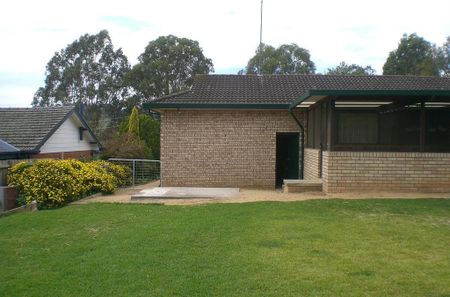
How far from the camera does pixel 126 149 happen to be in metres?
23.4

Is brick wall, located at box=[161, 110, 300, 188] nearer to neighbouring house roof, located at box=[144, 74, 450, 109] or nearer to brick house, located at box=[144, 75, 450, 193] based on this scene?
brick house, located at box=[144, 75, 450, 193]

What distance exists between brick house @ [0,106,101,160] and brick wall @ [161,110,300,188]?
5.68m

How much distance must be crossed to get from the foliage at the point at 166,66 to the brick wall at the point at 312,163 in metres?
32.3

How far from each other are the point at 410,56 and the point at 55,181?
146ft

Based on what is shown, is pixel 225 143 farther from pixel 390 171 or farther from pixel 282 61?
pixel 282 61

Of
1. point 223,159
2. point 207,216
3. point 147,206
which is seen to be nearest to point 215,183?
point 223,159

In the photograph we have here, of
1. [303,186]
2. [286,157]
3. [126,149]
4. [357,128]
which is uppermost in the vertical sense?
[357,128]

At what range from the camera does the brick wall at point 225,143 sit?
1634 centimetres

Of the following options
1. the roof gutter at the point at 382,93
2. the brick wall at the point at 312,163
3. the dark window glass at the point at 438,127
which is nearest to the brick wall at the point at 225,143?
the brick wall at the point at 312,163

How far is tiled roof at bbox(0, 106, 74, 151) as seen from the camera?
1866 cm

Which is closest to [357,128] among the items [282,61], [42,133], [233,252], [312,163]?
[312,163]

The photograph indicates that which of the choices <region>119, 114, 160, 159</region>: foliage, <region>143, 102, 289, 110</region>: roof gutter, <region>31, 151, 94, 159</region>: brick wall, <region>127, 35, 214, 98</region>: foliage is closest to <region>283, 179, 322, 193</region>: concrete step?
<region>143, 102, 289, 110</region>: roof gutter

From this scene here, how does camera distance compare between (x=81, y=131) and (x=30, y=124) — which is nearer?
(x=30, y=124)

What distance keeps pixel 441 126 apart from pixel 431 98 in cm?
122
